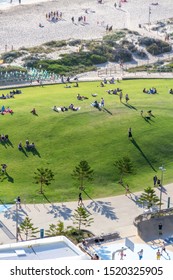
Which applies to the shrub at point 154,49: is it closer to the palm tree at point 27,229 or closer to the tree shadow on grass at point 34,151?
the tree shadow on grass at point 34,151

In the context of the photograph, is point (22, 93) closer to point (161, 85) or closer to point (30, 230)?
point (161, 85)

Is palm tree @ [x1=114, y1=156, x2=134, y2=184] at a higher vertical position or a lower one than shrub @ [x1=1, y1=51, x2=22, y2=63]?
lower

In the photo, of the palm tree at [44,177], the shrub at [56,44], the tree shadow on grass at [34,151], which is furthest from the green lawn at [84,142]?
the shrub at [56,44]

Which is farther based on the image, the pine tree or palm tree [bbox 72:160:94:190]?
palm tree [bbox 72:160:94:190]

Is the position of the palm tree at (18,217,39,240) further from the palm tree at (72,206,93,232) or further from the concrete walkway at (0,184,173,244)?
the palm tree at (72,206,93,232)

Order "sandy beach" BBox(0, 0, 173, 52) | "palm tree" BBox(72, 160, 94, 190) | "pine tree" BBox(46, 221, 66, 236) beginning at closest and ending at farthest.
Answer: "pine tree" BBox(46, 221, 66, 236) → "palm tree" BBox(72, 160, 94, 190) → "sandy beach" BBox(0, 0, 173, 52)

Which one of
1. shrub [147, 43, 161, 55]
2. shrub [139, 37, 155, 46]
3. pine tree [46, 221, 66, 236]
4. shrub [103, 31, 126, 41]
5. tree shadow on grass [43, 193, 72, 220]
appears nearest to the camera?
pine tree [46, 221, 66, 236]

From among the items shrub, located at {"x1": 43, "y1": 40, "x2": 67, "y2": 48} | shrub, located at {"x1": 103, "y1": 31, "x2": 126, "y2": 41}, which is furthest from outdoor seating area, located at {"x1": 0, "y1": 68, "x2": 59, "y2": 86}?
shrub, located at {"x1": 103, "y1": 31, "x2": 126, "y2": 41}
